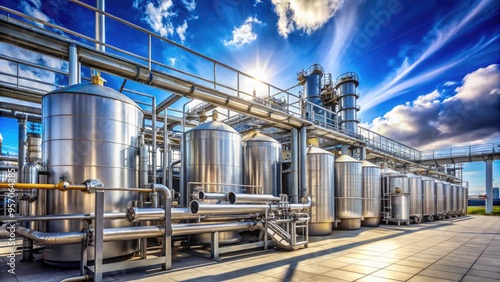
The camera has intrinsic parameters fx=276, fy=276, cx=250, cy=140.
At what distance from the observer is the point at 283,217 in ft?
34.8

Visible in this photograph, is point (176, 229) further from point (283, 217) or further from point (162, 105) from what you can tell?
point (162, 105)

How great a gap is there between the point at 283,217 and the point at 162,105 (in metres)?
6.55

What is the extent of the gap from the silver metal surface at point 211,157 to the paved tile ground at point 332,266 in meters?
2.57

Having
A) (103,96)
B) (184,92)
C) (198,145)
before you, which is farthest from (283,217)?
(103,96)

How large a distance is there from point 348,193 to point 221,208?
9.15m

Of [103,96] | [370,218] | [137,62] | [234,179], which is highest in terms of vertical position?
[137,62]

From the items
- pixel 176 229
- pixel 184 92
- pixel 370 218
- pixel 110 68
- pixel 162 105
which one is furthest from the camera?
pixel 370 218

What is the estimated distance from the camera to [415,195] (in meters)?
19.9

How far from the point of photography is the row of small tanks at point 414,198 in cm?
1769

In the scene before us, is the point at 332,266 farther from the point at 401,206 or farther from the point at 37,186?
the point at 401,206

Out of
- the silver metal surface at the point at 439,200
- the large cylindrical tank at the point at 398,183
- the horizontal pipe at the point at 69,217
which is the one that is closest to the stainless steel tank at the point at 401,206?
the large cylindrical tank at the point at 398,183

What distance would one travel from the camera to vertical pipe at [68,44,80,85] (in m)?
7.24

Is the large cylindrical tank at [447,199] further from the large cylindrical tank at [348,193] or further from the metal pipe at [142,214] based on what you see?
the metal pipe at [142,214]

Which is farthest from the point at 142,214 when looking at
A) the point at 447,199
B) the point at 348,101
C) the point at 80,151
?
the point at 447,199
